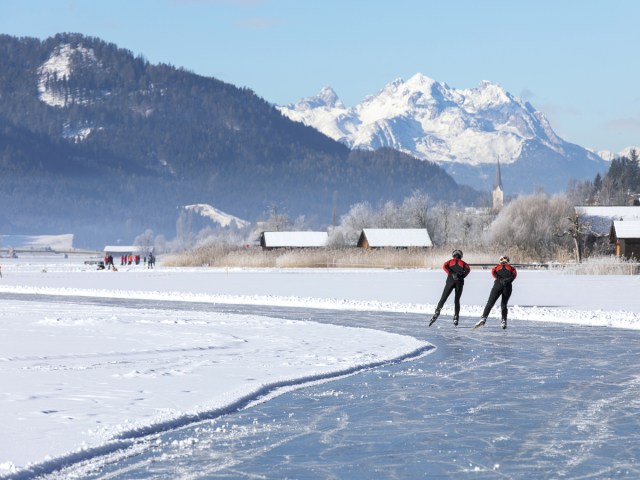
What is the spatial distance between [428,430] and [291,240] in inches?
3935

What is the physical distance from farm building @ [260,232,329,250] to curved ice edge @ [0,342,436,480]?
92419 millimetres

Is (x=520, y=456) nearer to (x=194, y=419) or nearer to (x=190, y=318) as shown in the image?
(x=194, y=419)

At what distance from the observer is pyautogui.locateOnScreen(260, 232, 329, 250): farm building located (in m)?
110

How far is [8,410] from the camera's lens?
1193 centimetres

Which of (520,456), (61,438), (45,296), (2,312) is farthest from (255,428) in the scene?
(45,296)

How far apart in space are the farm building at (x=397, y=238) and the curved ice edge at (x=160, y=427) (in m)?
84.5

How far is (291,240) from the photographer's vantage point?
111 m

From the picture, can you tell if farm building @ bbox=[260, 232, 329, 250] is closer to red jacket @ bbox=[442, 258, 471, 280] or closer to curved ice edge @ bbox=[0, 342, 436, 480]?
red jacket @ bbox=[442, 258, 471, 280]

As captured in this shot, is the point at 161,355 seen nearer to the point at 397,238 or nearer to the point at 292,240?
the point at 397,238

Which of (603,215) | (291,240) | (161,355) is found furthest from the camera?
(291,240)

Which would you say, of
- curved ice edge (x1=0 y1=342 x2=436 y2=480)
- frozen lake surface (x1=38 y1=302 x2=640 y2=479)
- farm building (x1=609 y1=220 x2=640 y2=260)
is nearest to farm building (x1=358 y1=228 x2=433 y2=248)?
farm building (x1=609 y1=220 x2=640 y2=260)

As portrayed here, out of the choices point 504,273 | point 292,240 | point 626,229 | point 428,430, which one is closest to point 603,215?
point 626,229

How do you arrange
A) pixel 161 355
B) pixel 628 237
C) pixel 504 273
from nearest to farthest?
pixel 161 355, pixel 504 273, pixel 628 237

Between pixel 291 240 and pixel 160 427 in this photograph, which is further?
pixel 291 240
